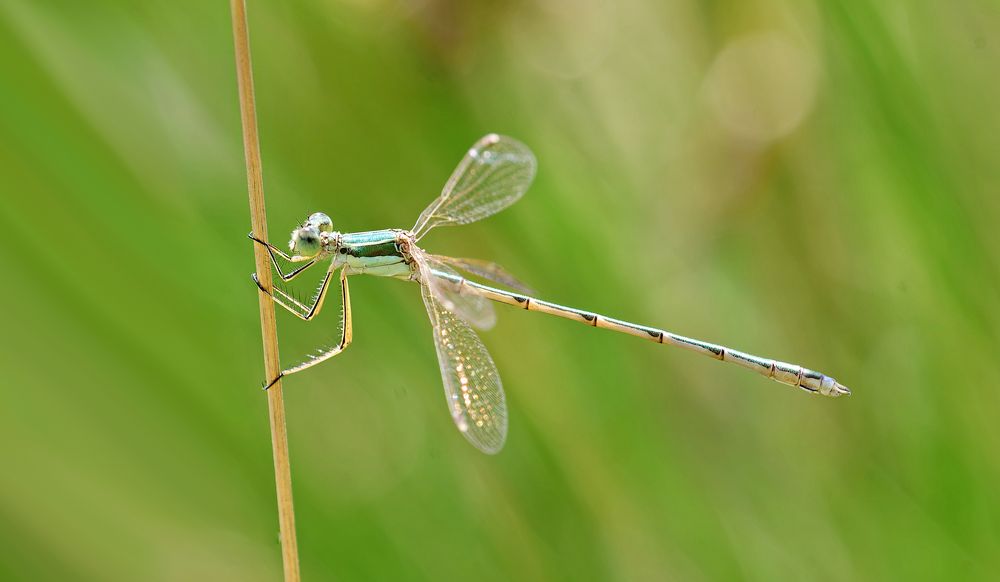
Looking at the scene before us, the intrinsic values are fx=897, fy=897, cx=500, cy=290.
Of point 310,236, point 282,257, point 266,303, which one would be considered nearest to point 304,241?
point 310,236

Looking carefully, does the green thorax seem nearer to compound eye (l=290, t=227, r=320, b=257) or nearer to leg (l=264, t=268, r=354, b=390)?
leg (l=264, t=268, r=354, b=390)

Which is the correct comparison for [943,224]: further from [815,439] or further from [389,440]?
[389,440]

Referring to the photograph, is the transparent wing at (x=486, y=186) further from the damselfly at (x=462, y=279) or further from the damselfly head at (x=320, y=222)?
the damselfly head at (x=320, y=222)

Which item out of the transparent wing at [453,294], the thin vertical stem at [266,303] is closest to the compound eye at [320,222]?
the transparent wing at [453,294]

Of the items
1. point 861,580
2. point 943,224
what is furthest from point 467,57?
point 861,580

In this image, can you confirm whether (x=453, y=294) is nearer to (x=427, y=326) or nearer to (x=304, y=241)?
(x=427, y=326)

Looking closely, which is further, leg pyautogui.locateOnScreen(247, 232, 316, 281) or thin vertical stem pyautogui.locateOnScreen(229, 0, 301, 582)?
leg pyautogui.locateOnScreen(247, 232, 316, 281)

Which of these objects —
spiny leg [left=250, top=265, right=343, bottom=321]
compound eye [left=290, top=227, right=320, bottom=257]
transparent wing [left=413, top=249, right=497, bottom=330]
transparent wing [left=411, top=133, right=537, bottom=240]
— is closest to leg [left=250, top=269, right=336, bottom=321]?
spiny leg [left=250, top=265, right=343, bottom=321]
